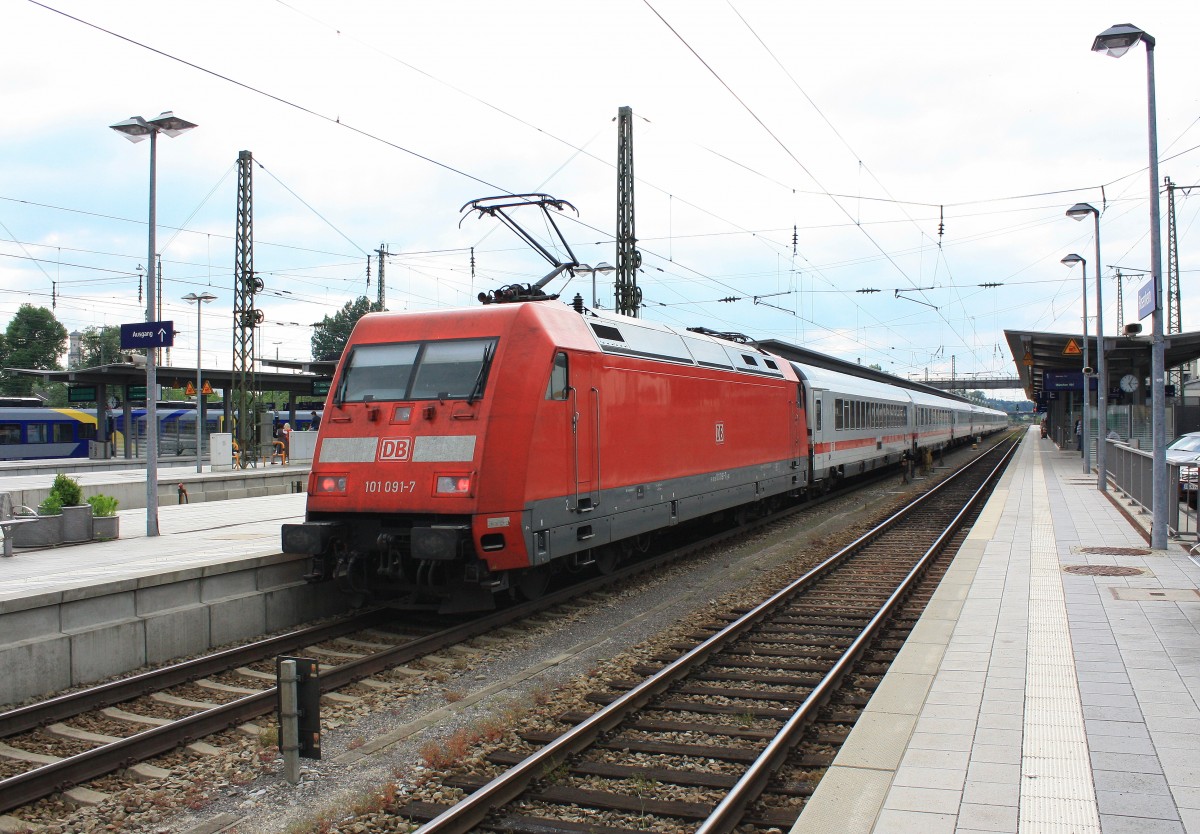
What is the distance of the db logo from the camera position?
9.12 m

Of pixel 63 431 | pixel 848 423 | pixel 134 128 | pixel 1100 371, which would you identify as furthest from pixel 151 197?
pixel 63 431

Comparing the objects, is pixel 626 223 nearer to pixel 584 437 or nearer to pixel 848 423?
pixel 848 423

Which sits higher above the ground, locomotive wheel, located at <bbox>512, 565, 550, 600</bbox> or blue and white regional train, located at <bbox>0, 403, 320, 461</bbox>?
blue and white regional train, located at <bbox>0, 403, 320, 461</bbox>

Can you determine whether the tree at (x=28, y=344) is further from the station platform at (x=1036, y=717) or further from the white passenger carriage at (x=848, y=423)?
the station platform at (x=1036, y=717)

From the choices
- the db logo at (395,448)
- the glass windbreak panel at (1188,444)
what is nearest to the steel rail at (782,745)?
the db logo at (395,448)

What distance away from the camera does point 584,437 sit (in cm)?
1012

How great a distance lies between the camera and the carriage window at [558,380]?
9.39 m

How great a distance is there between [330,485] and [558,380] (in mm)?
2567

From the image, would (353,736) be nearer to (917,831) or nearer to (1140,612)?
(917,831)

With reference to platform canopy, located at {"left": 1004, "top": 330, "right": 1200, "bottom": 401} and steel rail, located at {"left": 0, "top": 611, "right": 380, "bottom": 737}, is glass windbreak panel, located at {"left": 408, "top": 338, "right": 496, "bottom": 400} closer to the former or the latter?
steel rail, located at {"left": 0, "top": 611, "right": 380, "bottom": 737}

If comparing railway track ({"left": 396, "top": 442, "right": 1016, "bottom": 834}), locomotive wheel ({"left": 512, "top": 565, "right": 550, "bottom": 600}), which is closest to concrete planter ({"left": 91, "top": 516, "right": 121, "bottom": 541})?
locomotive wheel ({"left": 512, "top": 565, "right": 550, "bottom": 600})

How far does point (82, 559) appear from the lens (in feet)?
37.5

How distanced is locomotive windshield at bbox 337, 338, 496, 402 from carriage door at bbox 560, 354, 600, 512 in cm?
110

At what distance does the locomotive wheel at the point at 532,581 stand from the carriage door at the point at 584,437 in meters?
0.85
